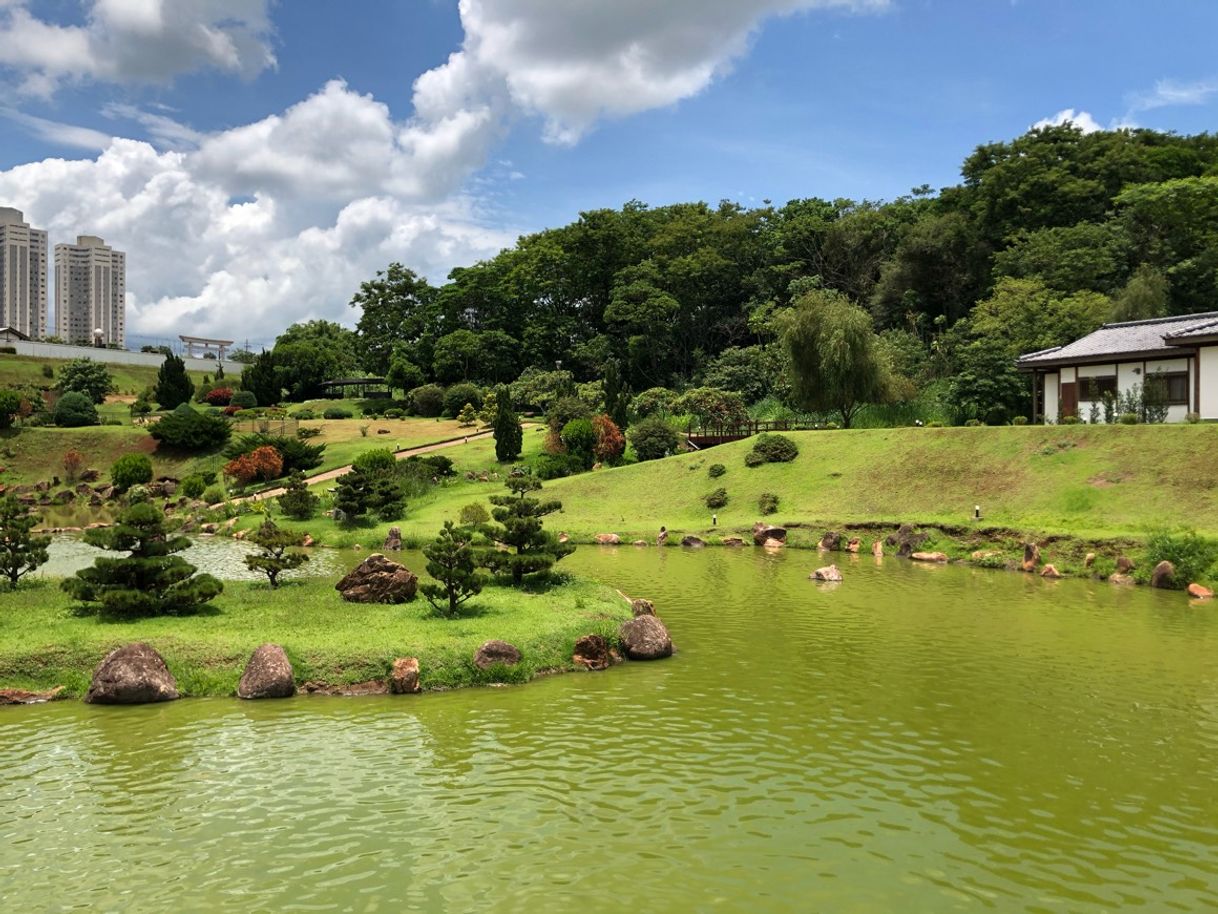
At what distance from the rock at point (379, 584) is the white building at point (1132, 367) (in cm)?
3627

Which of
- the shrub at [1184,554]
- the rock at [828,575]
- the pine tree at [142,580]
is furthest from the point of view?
the rock at [828,575]

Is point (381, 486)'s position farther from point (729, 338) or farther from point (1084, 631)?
point (729, 338)

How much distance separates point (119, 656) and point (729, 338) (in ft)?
251

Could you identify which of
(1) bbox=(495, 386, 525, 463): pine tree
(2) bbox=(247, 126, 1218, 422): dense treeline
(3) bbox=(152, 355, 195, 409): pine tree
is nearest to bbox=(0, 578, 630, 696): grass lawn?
(1) bbox=(495, 386, 525, 463): pine tree

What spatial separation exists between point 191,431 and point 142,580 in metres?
43.4

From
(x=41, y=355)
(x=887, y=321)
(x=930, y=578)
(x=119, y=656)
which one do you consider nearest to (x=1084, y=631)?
(x=930, y=578)

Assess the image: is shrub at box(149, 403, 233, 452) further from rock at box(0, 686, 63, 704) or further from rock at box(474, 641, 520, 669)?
rock at box(474, 641, 520, 669)

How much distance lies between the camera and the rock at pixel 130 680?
544 inches

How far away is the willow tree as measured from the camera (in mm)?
49438

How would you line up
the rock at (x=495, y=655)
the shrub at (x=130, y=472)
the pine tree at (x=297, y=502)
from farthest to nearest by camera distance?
the shrub at (x=130, y=472) → the pine tree at (x=297, y=502) → the rock at (x=495, y=655)

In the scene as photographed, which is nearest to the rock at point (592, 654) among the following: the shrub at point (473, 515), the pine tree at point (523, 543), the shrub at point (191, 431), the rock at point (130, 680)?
the pine tree at point (523, 543)

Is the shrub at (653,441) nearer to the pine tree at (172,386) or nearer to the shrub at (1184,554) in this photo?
the shrub at (1184,554)

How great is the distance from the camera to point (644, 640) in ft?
56.2

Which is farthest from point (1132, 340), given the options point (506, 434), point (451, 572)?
point (451, 572)
